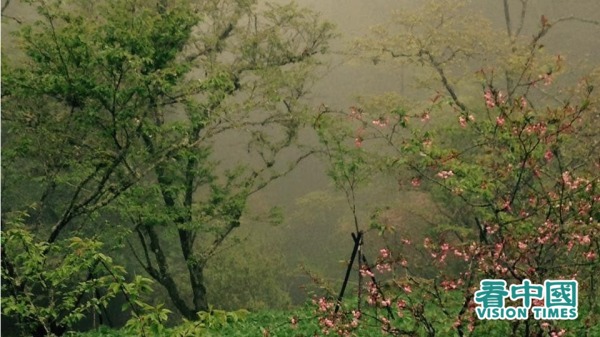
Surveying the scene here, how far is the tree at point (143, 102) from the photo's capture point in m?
11.6

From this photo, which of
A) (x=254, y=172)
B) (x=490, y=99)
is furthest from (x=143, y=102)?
(x=490, y=99)

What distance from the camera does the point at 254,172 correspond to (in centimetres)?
1914

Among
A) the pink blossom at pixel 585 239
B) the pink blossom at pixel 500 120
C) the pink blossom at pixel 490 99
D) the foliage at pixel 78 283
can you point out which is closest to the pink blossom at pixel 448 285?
the pink blossom at pixel 585 239

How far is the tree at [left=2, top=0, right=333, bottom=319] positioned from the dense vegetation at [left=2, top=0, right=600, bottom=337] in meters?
0.06

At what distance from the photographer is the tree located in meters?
11.6

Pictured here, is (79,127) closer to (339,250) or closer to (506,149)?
(506,149)

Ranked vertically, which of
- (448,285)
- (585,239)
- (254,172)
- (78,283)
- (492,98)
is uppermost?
(254,172)

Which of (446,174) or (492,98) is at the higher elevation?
(492,98)

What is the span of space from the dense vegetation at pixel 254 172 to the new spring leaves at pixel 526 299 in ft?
0.36

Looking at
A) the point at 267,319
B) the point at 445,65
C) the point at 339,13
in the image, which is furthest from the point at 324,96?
the point at 267,319

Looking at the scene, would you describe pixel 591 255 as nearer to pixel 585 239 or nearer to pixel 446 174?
pixel 585 239

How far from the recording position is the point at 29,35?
11625 mm

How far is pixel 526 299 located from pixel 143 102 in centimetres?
888

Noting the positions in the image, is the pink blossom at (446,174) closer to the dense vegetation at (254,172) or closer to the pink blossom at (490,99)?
the dense vegetation at (254,172)
